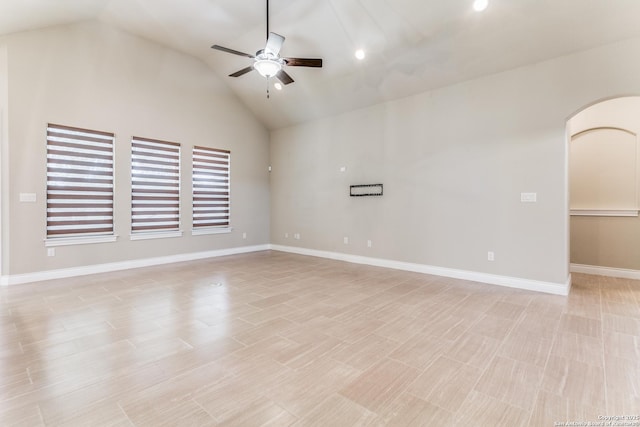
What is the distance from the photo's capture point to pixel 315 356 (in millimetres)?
2371

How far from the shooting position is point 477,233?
4.63 metres

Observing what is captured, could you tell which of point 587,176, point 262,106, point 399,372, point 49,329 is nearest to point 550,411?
point 399,372

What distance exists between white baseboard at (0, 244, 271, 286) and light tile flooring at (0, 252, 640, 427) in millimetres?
324

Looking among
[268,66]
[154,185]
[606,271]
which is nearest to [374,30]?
[268,66]

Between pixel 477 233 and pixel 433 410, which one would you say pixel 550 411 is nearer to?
pixel 433 410

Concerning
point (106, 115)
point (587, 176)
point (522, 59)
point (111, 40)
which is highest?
point (111, 40)

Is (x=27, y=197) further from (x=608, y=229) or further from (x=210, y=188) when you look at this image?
(x=608, y=229)

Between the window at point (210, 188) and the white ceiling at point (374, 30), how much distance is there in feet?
6.60

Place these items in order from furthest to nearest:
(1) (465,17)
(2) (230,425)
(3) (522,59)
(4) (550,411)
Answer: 1. (3) (522,59)
2. (1) (465,17)
3. (4) (550,411)
4. (2) (230,425)

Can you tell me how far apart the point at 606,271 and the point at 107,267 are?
333 inches

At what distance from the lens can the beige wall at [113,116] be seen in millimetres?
4367

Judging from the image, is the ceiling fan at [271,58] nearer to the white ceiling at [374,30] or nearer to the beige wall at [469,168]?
the white ceiling at [374,30]

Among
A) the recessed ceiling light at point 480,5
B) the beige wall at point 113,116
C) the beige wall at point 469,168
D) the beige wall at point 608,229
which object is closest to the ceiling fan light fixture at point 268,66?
the recessed ceiling light at point 480,5

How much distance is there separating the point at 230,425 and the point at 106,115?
5.57m
